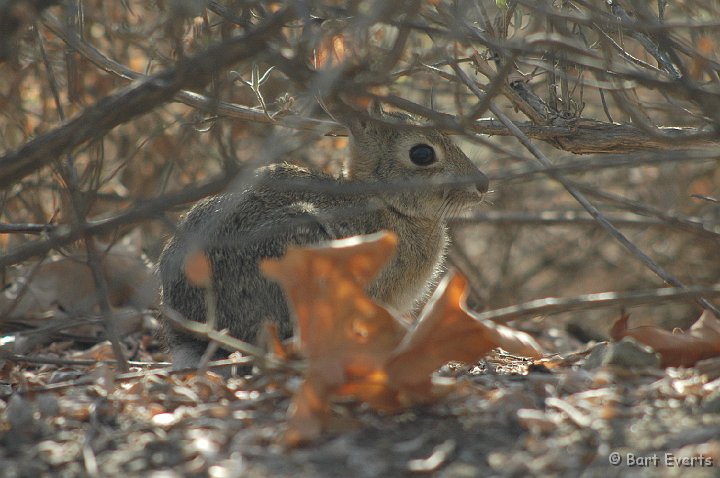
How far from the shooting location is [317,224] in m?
4.23

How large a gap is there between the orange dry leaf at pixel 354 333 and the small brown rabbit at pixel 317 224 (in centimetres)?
40

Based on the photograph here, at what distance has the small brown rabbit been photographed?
4.01 metres

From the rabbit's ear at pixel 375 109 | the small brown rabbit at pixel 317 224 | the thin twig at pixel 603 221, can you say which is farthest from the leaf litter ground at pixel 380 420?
the rabbit's ear at pixel 375 109

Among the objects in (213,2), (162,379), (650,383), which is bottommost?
(650,383)

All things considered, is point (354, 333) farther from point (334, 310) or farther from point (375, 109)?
point (375, 109)

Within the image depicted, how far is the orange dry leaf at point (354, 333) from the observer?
2.67 m

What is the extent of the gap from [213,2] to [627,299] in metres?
2.22

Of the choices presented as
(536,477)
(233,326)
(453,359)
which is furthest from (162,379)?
(536,477)

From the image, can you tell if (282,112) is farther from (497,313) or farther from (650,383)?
(650,383)

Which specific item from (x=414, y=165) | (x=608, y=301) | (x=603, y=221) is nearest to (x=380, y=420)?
(x=608, y=301)

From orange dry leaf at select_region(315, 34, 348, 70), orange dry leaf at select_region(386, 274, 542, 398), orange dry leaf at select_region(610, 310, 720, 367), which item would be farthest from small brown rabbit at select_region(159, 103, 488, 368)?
orange dry leaf at select_region(610, 310, 720, 367)

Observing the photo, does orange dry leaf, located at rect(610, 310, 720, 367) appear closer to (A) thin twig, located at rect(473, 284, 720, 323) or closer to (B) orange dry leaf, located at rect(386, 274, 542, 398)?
(A) thin twig, located at rect(473, 284, 720, 323)

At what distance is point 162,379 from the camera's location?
3330mm

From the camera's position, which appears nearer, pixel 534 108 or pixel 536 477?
pixel 536 477
